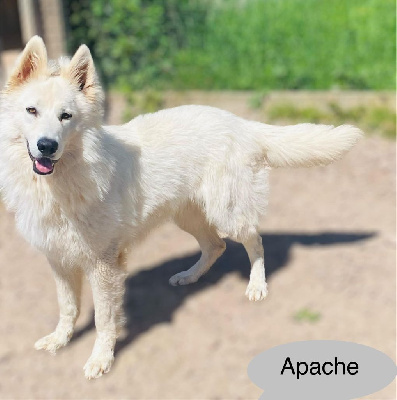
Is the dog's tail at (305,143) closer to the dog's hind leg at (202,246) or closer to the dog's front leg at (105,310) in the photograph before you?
the dog's hind leg at (202,246)

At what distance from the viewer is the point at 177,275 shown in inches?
166

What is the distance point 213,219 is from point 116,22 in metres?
4.48

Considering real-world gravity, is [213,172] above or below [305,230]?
above

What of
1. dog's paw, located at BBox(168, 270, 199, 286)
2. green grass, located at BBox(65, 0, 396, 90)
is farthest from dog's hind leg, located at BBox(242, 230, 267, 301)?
green grass, located at BBox(65, 0, 396, 90)

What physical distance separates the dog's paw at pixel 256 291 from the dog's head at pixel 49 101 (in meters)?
1.70

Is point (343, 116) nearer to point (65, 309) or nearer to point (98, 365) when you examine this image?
point (65, 309)

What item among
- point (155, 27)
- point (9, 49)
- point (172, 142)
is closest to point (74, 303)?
point (172, 142)

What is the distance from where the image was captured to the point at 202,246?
4.21 m

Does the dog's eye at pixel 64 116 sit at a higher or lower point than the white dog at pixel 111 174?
higher

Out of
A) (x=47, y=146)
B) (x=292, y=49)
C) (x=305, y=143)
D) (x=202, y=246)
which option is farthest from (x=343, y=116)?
(x=47, y=146)

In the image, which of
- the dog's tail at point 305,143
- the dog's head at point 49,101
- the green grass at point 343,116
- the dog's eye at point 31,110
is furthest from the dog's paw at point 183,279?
the green grass at point 343,116

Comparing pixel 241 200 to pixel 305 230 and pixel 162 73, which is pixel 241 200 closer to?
pixel 305 230

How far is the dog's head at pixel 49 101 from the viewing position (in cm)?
275

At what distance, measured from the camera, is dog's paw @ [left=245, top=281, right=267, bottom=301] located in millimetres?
3947
